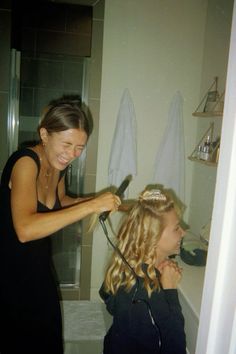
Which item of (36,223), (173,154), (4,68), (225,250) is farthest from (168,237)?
(4,68)

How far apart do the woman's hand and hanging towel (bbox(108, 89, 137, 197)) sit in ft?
3.22

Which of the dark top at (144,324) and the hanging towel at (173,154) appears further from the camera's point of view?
the hanging towel at (173,154)

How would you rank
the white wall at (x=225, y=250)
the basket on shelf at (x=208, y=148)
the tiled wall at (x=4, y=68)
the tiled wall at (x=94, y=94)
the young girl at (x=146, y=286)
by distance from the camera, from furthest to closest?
the tiled wall at (x=94, y=94) → the tiled wall at (x=4, y=68) → the basket on shelf at (x=208, y=148) → the young girl at (x=146, y=286) → the white wall at (x=225, y=250)

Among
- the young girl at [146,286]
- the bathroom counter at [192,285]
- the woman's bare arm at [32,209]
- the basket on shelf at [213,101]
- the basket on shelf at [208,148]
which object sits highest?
the basket on shelf at [213,101]

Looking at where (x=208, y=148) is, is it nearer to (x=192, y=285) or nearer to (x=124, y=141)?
(x=124, y=141)

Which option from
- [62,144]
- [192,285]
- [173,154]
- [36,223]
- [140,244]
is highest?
[62,144]

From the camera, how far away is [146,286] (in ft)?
3.58

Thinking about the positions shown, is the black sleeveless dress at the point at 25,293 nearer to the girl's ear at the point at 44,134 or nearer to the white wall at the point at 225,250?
the girl's ear at the point at 44,134

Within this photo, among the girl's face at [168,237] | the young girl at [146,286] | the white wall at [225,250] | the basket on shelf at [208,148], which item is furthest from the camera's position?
the basket on shelf at [208,148]

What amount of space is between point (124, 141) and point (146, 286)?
118 cm

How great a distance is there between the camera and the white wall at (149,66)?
81.6 inches

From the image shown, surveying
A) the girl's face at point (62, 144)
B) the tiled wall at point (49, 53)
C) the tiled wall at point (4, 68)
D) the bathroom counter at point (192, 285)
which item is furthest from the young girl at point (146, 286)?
the tiled wall at point (49, 53)

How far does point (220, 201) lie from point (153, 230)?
28.3 inches

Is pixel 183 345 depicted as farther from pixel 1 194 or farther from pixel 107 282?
pixel 1 194
